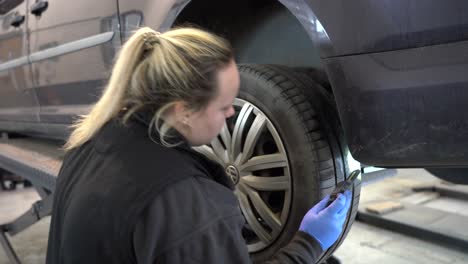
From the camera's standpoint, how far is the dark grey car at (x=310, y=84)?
38.7 inches

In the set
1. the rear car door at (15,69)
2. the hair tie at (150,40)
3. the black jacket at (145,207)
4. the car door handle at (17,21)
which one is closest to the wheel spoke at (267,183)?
the black jacket at (145,207)

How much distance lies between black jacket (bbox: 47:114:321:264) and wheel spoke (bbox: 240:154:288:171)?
0.50 metres

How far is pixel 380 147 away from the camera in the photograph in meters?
1.11

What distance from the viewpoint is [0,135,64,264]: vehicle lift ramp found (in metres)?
2.05

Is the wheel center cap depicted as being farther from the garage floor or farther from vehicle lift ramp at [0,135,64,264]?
vehicle lift ramp at [0,135,64,264]

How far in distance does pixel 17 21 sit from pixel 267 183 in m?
2.03

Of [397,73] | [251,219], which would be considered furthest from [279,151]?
[397,73]

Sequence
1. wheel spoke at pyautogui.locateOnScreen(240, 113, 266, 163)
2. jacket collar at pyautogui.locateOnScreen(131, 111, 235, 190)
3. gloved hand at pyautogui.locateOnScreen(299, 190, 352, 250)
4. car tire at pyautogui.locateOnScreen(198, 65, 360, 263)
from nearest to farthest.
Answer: jacket collar at pyautogui.locateOnScreen(131, 111, 235, 190)
gloved hand at pyautogui.locateOnScreen(299, 190, 352, 250)
car tire at pyautogui.locateOnScreen(198, 65, 360, 263)
wheel spoke at pyautogui.locateOnScreen(240, 113, 266, 163)

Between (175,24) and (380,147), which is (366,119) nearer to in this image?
A: (380,147)

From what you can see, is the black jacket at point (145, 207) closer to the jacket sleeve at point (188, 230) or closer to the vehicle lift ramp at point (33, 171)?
the jacket sleeve at point (188, 230)

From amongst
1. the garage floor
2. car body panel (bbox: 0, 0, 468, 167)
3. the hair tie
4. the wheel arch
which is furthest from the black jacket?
the garage floor

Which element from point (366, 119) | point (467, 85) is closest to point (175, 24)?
point (366, 119)

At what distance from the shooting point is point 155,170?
732 mm

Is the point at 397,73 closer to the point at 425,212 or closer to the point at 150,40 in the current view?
the point at 150,40
